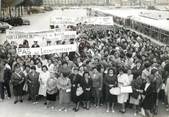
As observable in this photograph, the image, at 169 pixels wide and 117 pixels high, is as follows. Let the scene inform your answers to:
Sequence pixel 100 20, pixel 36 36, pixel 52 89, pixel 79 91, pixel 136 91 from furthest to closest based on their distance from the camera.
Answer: pixel 100 20, pixel 36 36, pixel 52 89, pixel 79 91, pixel 136 91

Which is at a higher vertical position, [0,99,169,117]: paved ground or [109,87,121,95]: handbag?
[109,87,121,95]: handbag

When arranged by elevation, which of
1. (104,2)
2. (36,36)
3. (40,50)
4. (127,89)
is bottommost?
(104,2)

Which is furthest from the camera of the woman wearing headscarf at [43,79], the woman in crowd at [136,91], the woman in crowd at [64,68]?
the woman in crowd at [64,68]

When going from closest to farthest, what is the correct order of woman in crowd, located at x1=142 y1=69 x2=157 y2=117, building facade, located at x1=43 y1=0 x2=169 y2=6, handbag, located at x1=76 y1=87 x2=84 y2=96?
woman in crowd, located at x1=142 y1=69 x2=157 y2=117, handbag, located at x1=76 y1=87 x2=84 y2=96, building facade, located at x1=43 y1=0 x2=169 y2=6

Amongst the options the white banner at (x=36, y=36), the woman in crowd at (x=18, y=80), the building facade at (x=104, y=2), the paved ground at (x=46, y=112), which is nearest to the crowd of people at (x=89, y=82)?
the woman in crowd at (x=18, y=80)

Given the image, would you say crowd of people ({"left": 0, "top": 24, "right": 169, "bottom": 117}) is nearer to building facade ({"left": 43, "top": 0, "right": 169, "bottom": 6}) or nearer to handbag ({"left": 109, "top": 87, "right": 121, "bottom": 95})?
handbag ({"left": 109, "top": 87, "right": 121, "bottom": 95})

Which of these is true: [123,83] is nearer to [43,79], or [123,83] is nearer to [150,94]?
[150,94]

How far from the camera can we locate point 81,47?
18.6 metres

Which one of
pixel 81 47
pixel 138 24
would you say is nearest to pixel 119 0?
pixel 138 24

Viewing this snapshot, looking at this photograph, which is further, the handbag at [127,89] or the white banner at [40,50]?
the white banner at [40,50]

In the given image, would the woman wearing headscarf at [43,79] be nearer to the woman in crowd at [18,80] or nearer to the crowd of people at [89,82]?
the crowd of people at [89,82]

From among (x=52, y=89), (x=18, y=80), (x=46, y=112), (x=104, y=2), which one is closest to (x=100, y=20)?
(x=18, y=80)

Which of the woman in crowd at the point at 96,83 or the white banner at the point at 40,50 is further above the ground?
the white banner at the point at 40,50

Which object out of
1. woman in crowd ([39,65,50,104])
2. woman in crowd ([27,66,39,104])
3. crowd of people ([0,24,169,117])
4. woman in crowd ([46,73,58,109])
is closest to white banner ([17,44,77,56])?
crowd of people ([0,24,169,117])
